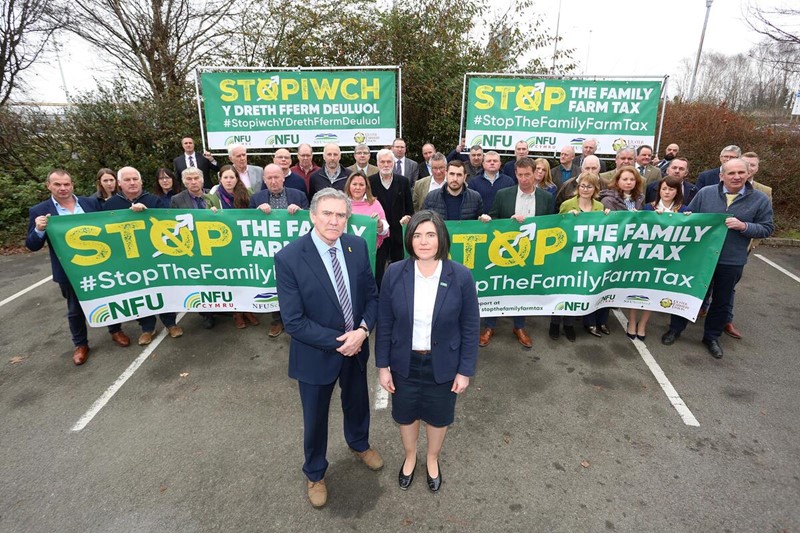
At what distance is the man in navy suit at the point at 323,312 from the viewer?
2.56m

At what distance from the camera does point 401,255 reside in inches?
233

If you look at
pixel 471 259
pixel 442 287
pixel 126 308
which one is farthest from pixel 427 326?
pixel 126 308

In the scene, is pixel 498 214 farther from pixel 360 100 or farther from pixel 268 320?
pixel 360 100

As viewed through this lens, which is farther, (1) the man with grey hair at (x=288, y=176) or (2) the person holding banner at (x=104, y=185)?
(1) the man with grey hair at (x=288, y=176)

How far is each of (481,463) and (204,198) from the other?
439cm

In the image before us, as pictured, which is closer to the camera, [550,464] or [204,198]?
[550,464]

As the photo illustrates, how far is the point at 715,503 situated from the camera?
117 inches

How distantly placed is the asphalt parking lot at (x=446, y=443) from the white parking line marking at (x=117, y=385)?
0.03 metres

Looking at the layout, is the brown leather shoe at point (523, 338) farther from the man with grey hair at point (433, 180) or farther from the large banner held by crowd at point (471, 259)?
the man with grey hair at point (433, 180)

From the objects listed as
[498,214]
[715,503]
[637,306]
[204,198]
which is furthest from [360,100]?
[715,503]

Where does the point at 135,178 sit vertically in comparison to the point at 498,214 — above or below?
above

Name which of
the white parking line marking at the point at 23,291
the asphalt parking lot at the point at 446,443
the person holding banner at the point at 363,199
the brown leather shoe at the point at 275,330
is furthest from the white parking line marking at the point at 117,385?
the white parking line marking at the point at 23,291

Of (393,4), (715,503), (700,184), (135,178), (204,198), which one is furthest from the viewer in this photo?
(393,4)

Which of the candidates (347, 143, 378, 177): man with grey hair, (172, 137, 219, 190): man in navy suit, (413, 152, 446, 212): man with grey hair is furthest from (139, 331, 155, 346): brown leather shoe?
(413, 152, 446, 212): man with grey hair
